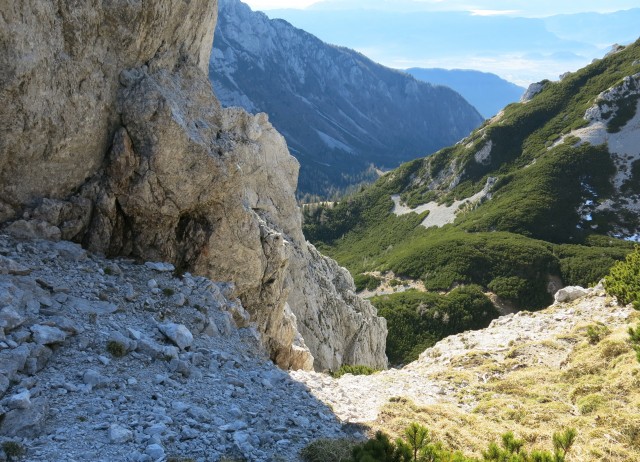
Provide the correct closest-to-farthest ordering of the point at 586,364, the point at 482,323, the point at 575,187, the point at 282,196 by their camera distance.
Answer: the point at 586,364
the point at 282,196
the point at 482,323
the point at 575,187

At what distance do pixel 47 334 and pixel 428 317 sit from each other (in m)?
65.5

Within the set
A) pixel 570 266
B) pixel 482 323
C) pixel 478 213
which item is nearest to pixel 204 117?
pixel 482 323

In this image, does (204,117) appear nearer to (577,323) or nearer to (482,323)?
(577,323)

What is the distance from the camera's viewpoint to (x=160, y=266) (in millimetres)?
18641

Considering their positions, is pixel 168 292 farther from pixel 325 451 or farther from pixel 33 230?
pixel 325 451

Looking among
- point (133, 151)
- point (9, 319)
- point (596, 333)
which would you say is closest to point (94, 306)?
point (9, 319)

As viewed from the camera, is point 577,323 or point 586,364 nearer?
point 586,364

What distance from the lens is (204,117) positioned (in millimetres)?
21781

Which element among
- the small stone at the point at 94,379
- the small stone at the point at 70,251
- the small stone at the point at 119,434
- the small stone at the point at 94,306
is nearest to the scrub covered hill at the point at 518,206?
the small stone at the point at 70,251

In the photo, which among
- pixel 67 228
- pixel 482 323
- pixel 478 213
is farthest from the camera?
pixel 478 213

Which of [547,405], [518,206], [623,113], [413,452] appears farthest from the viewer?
[623,113]

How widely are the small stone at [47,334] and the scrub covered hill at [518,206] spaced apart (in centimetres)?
6081

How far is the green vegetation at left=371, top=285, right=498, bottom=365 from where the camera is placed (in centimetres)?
6750

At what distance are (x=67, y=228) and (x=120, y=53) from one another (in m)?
7.18
